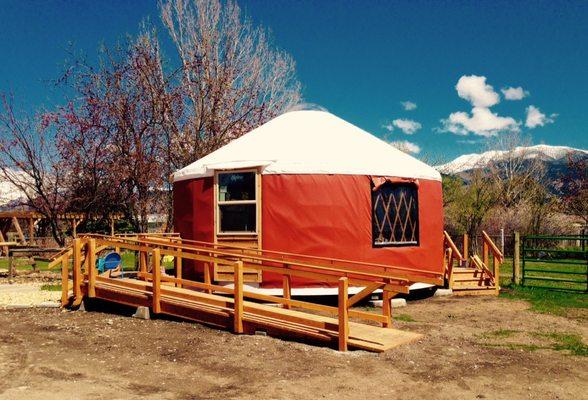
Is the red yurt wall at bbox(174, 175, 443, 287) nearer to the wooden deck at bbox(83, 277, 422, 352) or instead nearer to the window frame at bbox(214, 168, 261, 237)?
the window frame at bbox(214, 168, 261, 237)

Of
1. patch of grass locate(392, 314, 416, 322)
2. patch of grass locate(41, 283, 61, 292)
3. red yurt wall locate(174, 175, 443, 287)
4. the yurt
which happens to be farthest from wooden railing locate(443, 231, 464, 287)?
patch of grass locate(41, 283, 61, 292)

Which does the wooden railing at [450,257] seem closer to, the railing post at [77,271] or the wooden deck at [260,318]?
the wooden deck at [260,318]

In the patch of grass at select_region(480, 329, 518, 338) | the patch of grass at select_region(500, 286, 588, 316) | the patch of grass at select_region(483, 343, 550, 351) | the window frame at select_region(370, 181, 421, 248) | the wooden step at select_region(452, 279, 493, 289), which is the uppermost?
the window frame at select_region(370, 181, 421, 248)

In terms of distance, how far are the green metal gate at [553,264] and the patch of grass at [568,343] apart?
4.90 meters

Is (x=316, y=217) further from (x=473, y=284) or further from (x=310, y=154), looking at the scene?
(x=473, y=284)

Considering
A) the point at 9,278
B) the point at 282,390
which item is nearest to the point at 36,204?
the point at 9,278

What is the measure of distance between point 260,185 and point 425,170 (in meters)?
3.12

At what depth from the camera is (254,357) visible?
17.9ft

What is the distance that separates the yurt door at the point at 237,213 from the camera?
8.62 m

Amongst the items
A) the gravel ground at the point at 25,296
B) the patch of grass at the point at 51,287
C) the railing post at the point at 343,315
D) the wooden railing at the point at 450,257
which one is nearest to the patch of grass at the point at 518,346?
the railing post at the point at 343,315

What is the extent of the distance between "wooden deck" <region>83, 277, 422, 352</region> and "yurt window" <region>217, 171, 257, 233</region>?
1.67 meters

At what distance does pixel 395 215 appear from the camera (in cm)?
919

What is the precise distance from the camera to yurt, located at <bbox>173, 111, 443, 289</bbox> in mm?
8578

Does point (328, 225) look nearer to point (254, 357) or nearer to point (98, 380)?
point (254, 357)
